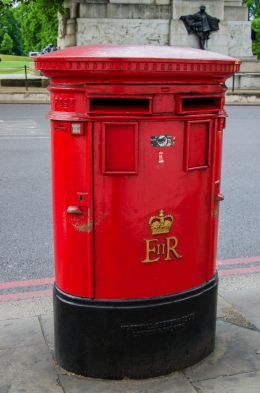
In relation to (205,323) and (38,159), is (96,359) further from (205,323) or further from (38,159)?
(38,159)

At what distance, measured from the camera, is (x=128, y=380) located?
2924mm

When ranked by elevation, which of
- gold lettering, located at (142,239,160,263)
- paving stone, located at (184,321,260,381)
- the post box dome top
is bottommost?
paving stone, located at (184,321,260,381)

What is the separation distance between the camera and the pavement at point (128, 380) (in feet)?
9.45

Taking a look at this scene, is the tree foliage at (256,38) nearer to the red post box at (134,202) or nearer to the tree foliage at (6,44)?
the red post box at (134,202)

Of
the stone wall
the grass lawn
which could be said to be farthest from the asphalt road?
the grass lawn

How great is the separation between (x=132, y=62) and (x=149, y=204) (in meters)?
0.68

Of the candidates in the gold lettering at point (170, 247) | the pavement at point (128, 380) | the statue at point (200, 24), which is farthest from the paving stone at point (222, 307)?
the statue at point (200, 24)

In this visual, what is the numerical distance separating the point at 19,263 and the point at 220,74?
2855 millimetres

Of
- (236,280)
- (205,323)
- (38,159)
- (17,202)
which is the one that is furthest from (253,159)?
(205,323)

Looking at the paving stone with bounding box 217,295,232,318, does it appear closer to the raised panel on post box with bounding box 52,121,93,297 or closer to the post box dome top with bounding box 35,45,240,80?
the raised panel on post box with bounding box 52,121,93,297

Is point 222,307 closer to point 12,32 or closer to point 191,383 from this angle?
point 191,383

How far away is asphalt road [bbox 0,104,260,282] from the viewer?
16.7ft

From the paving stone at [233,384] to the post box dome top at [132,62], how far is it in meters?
1.57

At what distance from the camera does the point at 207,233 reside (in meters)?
2.97
